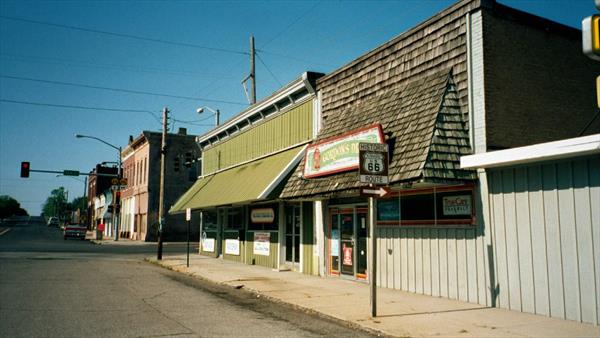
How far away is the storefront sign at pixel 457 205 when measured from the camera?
35.6 ft

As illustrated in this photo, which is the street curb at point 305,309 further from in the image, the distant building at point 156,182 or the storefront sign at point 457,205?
the distant building at point 156,182

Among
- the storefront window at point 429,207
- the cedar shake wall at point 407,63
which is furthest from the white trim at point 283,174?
the storefront window at point 429,207

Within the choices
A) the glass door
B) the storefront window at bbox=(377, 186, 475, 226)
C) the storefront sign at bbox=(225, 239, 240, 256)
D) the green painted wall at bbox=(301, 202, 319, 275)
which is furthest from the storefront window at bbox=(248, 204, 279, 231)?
the storefront window at bbox=(377, 186, 475, 226)

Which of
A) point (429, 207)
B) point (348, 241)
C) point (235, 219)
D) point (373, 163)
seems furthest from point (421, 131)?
point (235, 219)

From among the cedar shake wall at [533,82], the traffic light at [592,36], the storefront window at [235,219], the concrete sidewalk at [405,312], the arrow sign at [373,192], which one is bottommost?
the concrete sidewalk at [405,312]

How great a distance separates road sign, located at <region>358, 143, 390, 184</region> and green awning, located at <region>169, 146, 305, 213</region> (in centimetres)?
724

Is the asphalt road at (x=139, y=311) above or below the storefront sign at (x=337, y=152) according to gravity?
below

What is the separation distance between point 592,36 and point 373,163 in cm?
471

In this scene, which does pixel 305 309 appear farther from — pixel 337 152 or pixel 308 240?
pixel 308 240

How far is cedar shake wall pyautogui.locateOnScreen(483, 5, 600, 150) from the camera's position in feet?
35.4

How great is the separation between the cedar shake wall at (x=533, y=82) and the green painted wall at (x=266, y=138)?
7620mm

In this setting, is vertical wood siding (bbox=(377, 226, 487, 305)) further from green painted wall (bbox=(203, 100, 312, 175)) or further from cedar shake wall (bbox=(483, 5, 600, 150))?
green painted wall (bbox=(203, 100, 312, 175))

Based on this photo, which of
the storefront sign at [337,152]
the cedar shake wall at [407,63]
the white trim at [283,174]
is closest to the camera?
the cedar shake wall at [407,63]

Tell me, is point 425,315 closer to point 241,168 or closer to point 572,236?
point 572,236
